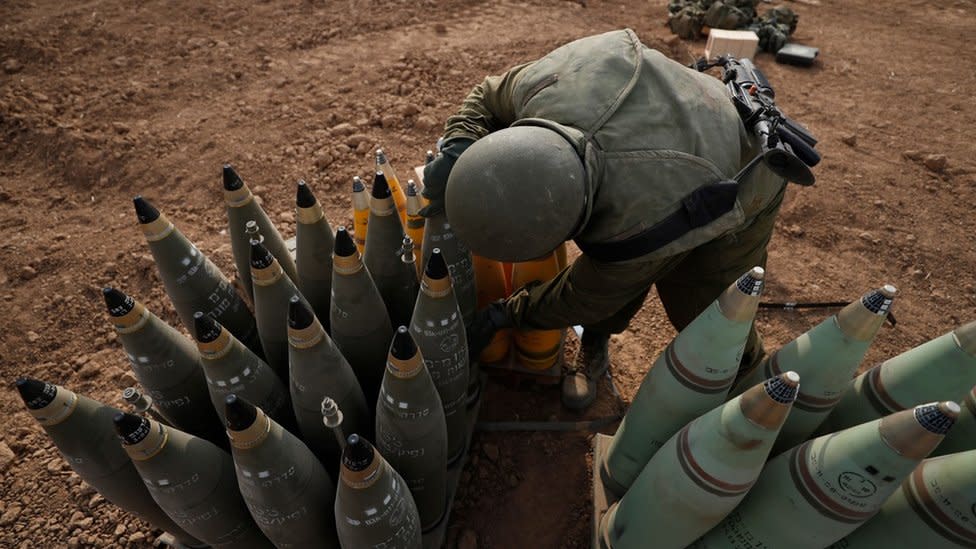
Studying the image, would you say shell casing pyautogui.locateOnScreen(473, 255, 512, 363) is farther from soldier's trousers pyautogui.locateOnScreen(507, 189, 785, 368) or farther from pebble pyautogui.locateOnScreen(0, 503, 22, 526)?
pebble pyautogui.locateOnScreen(0, 503, 22, 526)

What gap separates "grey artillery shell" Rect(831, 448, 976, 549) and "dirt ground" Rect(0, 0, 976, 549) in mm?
1246

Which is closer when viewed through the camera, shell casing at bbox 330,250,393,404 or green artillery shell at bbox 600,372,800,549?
green artillery shell at bbox 600,372,800,549

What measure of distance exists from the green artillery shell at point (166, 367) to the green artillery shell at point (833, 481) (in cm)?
185

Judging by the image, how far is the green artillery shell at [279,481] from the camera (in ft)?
4.86

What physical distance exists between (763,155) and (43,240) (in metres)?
4.70

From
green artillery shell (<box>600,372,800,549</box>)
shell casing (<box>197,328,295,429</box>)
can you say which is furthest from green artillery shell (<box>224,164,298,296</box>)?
green artillery shell (<box>600,372,800,549</box>)

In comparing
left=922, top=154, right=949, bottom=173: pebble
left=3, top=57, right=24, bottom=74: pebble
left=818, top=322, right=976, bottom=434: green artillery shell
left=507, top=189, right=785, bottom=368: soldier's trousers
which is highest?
left=818, top=322, right=976, bottom=434: green artillery shell

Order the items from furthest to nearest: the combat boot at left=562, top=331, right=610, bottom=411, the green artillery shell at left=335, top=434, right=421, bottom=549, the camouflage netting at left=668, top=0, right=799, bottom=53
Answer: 1. the camouflage netting at left=668, top=0, right=799, bottom=53
2. the combat boot at left=562, top=331, right=610, bottom=411
3. the green artillery shell at left=335, top=434, right=421, bottom=549

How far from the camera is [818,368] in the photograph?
1.74 m

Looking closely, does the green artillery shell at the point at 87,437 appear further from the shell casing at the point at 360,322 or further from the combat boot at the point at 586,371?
the combat boot at the point at 586,371

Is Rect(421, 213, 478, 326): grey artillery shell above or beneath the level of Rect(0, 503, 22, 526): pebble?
above

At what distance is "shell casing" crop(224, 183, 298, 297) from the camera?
2414 mm

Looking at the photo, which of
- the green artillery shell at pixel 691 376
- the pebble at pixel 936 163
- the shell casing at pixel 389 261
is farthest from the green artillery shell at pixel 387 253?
the pebble at pixel 936 163

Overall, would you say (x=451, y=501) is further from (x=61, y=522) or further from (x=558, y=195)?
(x=61, y=522)
